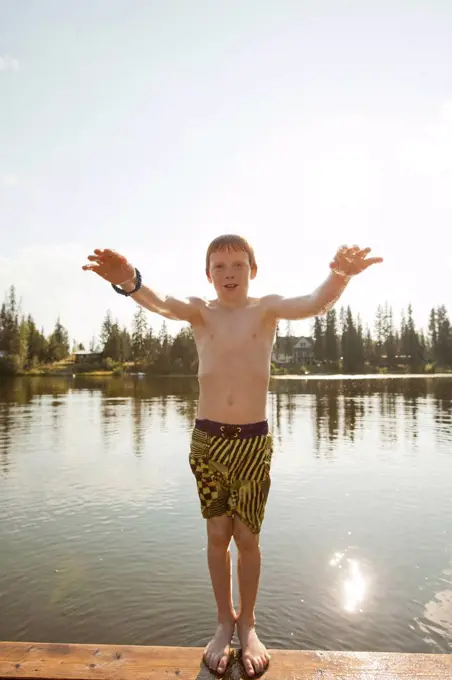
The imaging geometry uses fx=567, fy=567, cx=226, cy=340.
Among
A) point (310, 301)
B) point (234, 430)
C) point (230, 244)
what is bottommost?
Answer: point (234, 430)

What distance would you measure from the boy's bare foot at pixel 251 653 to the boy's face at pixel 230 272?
211 centimetres

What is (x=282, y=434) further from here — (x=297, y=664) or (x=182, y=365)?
(x=182, y=365)

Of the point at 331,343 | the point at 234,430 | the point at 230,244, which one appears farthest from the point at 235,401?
the point at 331,343

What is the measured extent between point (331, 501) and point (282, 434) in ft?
31.0

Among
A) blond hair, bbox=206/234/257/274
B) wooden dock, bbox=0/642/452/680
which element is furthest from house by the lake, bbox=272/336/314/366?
wooden dock, bbox=0/642/452/680

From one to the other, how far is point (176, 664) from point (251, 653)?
0.44 metres

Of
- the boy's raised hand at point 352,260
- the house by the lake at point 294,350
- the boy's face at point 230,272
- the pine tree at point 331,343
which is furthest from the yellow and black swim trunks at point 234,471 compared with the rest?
the house by the lake at point 294,350

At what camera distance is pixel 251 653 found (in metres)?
3.28

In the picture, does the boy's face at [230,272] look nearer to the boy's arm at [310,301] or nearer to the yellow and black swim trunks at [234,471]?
the boy's arm at [310,301]

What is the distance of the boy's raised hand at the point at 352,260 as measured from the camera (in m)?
3.42

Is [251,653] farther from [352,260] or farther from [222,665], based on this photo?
[352,260]

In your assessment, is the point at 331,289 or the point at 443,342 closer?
the point at 331,289

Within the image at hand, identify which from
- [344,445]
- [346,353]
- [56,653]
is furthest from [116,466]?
[346,353]

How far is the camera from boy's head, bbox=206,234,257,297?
145 inches
